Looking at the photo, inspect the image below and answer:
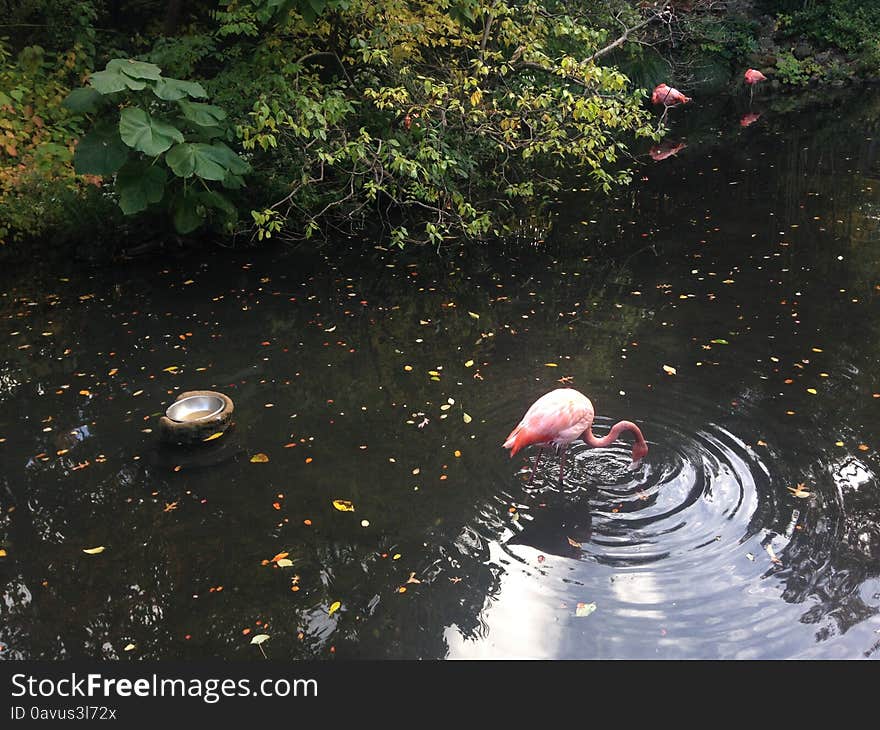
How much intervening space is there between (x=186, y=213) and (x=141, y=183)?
563 mm

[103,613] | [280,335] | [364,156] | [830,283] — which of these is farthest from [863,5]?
[103,613]

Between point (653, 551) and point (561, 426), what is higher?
point (561, 426)

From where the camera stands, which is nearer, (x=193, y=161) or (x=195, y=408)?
(x=195, y=408)

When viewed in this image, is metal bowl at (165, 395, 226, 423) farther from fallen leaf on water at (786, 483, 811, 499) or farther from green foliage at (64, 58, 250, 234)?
fallen leaf on water at (786, 483, 811, 499)

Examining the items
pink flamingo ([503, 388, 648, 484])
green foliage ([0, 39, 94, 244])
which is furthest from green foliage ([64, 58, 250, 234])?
pink flamingo ([503, 388, 648, 484])

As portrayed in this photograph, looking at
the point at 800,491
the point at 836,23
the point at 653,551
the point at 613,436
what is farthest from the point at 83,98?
the point at 836,23

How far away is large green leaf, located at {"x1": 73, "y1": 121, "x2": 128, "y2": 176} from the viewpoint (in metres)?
7.73

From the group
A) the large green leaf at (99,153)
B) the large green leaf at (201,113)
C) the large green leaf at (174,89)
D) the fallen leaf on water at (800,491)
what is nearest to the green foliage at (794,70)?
the large green leaf at (201,113)

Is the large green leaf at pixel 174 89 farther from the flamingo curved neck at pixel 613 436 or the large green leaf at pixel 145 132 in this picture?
the flamingo curved neck at pixel 613 436

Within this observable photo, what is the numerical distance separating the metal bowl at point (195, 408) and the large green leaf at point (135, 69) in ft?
11.9

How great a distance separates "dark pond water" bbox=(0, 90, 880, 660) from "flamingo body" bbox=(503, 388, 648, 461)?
28 cm

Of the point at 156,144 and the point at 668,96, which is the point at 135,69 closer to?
the point at 156,144

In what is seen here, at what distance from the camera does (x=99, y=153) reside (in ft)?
25.4

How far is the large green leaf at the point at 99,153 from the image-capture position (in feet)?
25.4
